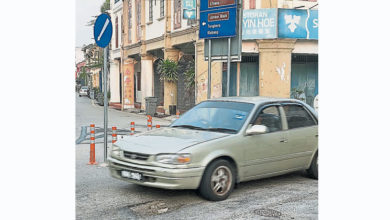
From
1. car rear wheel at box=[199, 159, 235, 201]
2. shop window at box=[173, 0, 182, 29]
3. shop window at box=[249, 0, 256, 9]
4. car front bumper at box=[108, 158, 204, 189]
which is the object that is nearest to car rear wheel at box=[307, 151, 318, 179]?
car rear wheel at box=[199, 159, 235, 201]

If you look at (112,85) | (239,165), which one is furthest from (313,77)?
(112,85)

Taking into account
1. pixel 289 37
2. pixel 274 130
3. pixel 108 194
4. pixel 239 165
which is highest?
pixel 289 37

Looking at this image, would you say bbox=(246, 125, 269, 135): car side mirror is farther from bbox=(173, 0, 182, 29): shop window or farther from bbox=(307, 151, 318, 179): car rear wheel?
bbox=(173, 0, 182, 29): shop window

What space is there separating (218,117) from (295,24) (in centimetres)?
1192

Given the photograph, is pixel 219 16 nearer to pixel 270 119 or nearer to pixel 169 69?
pixel 270 119

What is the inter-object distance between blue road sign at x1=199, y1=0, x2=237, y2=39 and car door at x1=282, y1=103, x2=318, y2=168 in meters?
3.37

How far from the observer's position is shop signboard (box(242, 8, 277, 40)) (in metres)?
17.4

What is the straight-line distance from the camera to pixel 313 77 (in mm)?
16312

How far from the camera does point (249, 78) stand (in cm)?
1895

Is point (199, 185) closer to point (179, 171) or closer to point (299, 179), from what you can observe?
point (179, 171)

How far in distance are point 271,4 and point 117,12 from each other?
56.6 ft

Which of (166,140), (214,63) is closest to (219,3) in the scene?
(166,140)

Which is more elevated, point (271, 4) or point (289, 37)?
point (271, 4)

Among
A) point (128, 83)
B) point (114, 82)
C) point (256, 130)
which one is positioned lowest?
point (256, 130)
